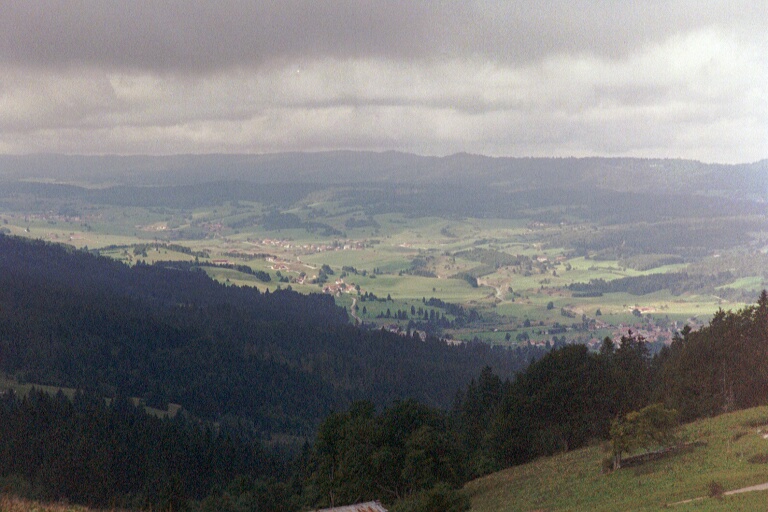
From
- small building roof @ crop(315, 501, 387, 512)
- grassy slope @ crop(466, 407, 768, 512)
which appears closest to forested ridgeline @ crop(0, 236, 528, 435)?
grassy slope @ crop(466, 407, 768, 512)

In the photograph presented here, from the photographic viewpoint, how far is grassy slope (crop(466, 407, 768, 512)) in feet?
103

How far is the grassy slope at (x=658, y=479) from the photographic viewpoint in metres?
31.5

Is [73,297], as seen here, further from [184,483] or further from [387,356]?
[184,483]

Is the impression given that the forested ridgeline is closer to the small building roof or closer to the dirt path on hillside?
the small building roof

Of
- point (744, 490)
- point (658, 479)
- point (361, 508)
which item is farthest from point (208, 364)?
point (744, 490)

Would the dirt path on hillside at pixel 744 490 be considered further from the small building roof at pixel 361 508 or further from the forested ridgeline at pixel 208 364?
the forested ridgeline at pixel 208 364

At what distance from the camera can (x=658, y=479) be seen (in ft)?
119

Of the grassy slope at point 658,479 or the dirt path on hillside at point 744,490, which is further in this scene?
the grassy slope at point 658,479

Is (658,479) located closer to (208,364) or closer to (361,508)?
(361,508)

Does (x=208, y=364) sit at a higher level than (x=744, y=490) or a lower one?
lower

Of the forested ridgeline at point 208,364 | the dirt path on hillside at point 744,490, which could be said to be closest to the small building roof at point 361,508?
the dirt path on hillside at point 744,490

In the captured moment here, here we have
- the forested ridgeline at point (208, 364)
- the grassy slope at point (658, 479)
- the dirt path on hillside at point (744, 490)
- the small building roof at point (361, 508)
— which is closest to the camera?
the dirt path on hillside at point (744, 490)

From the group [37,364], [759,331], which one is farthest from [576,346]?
[37,364]

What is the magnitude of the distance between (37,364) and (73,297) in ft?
158
